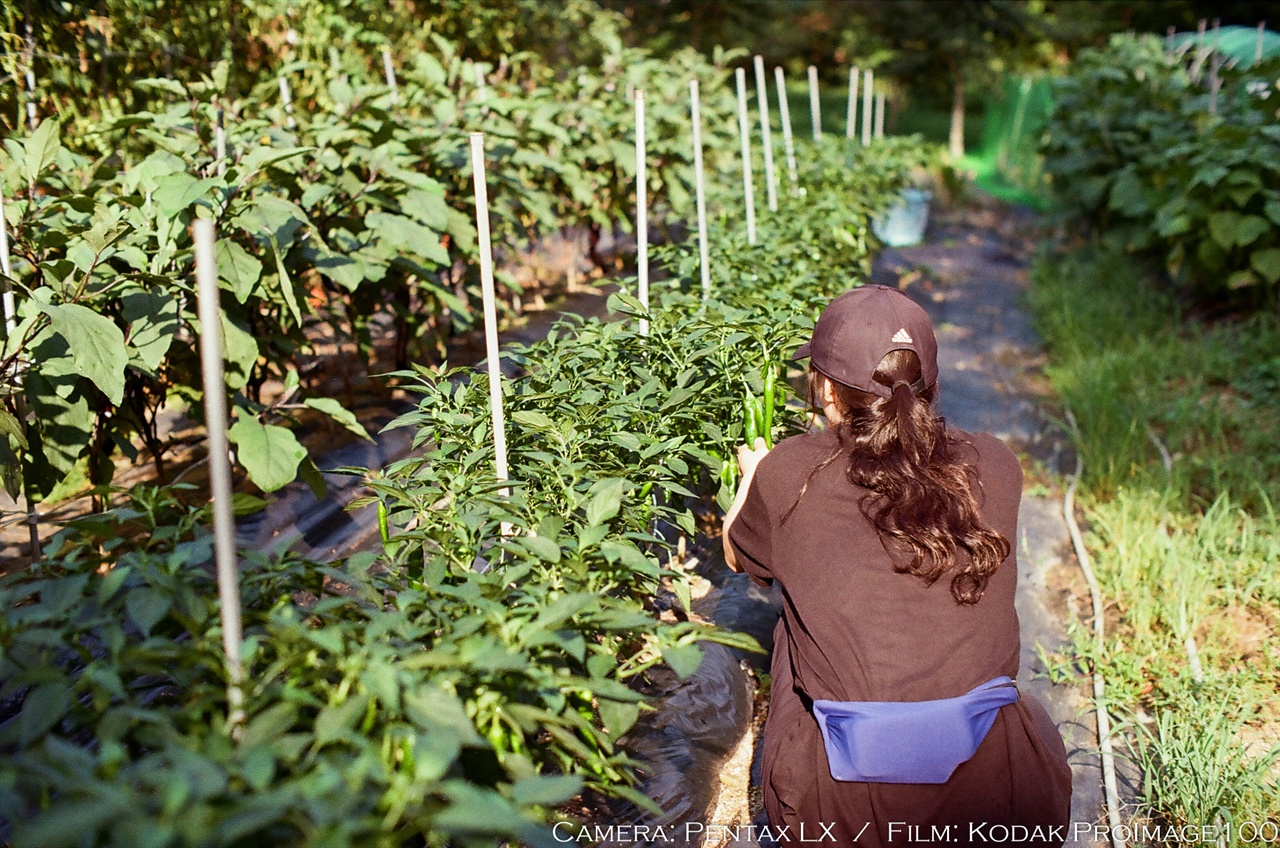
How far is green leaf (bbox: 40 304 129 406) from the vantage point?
1972 mm

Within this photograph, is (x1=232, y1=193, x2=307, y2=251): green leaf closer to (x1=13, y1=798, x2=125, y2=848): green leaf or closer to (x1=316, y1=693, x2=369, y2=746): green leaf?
(x1=316, y1=693, x2=369, y2=746): green leaf

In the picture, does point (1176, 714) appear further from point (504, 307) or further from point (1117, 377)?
point (504, 307)

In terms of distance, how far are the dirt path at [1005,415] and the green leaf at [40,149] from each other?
1.83m

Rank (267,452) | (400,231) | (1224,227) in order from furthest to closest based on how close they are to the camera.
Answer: (1224,227), (400,231), (267,452)

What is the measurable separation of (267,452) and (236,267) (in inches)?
16.3

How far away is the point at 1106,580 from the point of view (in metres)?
3.16

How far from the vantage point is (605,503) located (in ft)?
4.74

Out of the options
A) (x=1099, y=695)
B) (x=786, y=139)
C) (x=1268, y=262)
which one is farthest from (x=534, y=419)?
(x=1268, y=262)

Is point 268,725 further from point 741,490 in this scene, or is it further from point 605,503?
point 741,490

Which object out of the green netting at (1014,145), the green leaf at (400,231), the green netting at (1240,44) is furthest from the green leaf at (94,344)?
the green netting at (1014,145)

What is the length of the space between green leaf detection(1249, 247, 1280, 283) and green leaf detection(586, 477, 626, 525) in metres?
4.62

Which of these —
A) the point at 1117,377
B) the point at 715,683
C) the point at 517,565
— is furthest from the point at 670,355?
the point at 1117,377

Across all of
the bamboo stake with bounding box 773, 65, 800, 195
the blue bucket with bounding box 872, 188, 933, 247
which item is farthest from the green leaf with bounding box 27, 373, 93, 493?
the blue bucket with bounding box 872, 188, 933, 247

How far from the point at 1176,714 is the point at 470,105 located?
9.52ft
